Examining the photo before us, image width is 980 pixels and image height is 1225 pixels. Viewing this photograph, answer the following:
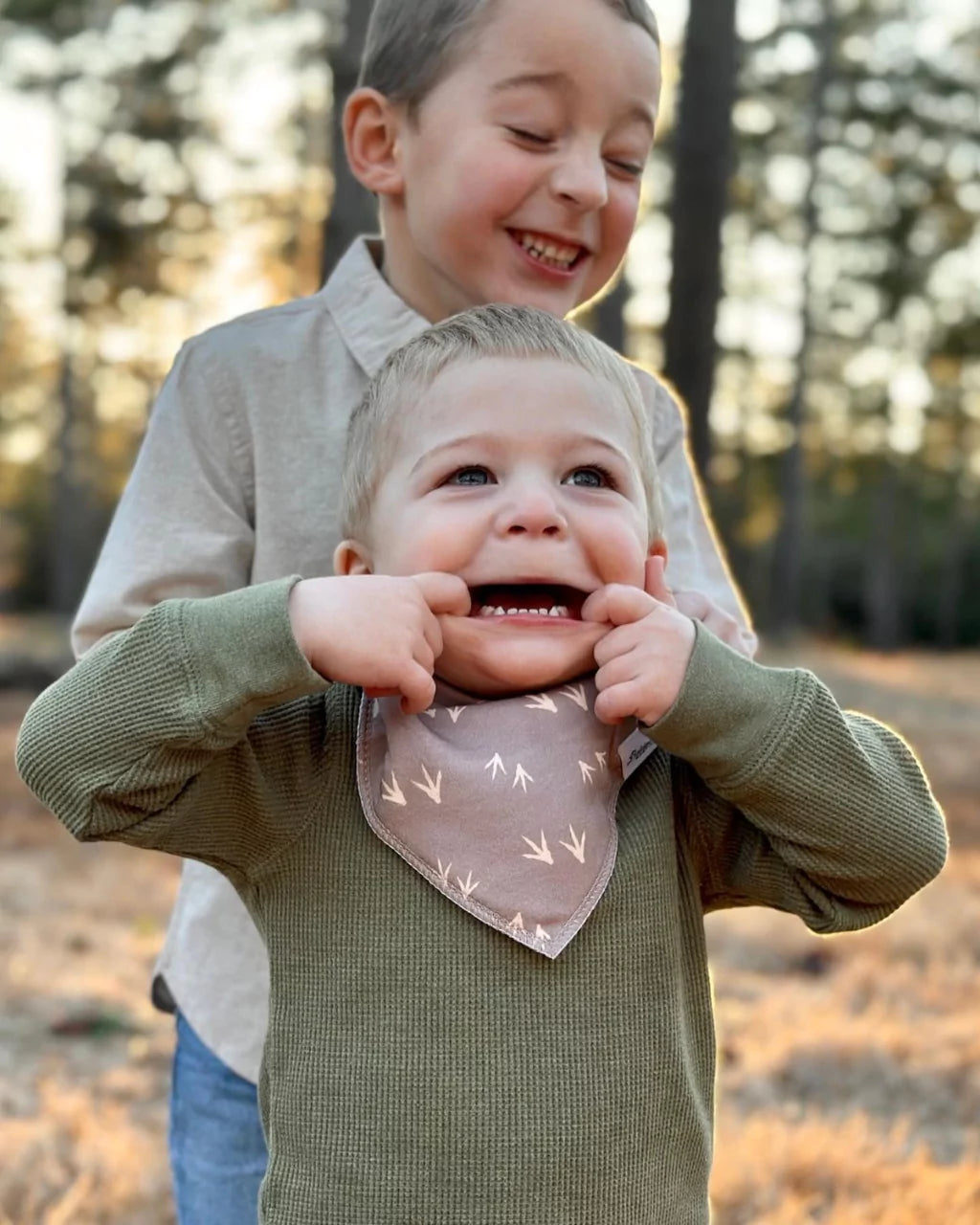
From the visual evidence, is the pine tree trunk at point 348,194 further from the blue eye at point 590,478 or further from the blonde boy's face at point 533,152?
the blue eye at point 590,478

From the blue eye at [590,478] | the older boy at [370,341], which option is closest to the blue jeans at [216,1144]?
the older boy at [370,341]

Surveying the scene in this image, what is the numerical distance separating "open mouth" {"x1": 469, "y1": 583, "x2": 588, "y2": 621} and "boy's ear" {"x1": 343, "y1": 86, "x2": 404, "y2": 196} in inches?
27.5

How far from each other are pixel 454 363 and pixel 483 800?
489 mm

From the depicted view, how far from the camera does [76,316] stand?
16.8 metres

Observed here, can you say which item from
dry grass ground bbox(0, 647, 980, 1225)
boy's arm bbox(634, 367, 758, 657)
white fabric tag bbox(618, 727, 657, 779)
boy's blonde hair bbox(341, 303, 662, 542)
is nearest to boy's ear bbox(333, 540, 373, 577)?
boy's blonde hair bbox(341, 303, 662, 542)

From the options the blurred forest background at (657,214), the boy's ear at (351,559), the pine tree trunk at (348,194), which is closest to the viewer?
the boy's ear at (351,559)

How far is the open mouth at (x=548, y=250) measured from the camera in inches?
72.6

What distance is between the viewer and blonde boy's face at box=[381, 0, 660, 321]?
1737 mm

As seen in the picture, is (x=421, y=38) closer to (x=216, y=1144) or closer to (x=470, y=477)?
(x=470, y=477)

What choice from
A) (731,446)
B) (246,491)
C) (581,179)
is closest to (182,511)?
(246,491)

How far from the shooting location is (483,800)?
1473mm

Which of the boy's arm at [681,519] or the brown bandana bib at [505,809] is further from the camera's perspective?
the boy's arm at [681,519]

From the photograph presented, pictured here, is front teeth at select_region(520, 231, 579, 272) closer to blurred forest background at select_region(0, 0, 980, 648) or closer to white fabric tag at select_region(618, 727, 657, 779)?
white fabric tag at select_region(618, 727, 657, 779)

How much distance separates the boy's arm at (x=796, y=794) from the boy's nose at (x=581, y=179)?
616 mm
